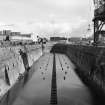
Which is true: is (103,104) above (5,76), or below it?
below

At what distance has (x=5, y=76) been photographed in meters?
44.6

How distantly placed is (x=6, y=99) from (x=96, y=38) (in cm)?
4207

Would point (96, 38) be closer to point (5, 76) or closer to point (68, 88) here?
point (68, 88)

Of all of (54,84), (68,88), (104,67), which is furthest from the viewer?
(54,84)

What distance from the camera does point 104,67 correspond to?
4128 cm

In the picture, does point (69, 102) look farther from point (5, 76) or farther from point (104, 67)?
point (5, 76)

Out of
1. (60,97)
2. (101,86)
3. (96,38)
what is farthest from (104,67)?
(96,38)

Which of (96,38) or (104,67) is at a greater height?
(96,38)

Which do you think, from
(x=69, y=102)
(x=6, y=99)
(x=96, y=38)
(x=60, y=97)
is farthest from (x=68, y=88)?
(x=96, y=38)

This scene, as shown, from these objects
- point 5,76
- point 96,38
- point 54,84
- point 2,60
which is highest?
point 96,38

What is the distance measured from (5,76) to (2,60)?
135 inches

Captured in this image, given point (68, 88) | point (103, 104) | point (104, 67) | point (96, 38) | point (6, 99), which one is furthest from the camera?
point (96, 38)

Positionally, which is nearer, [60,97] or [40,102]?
[40,102]

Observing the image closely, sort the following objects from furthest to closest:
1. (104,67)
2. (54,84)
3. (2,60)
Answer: (54,84)
(2,60)
(104,67)
